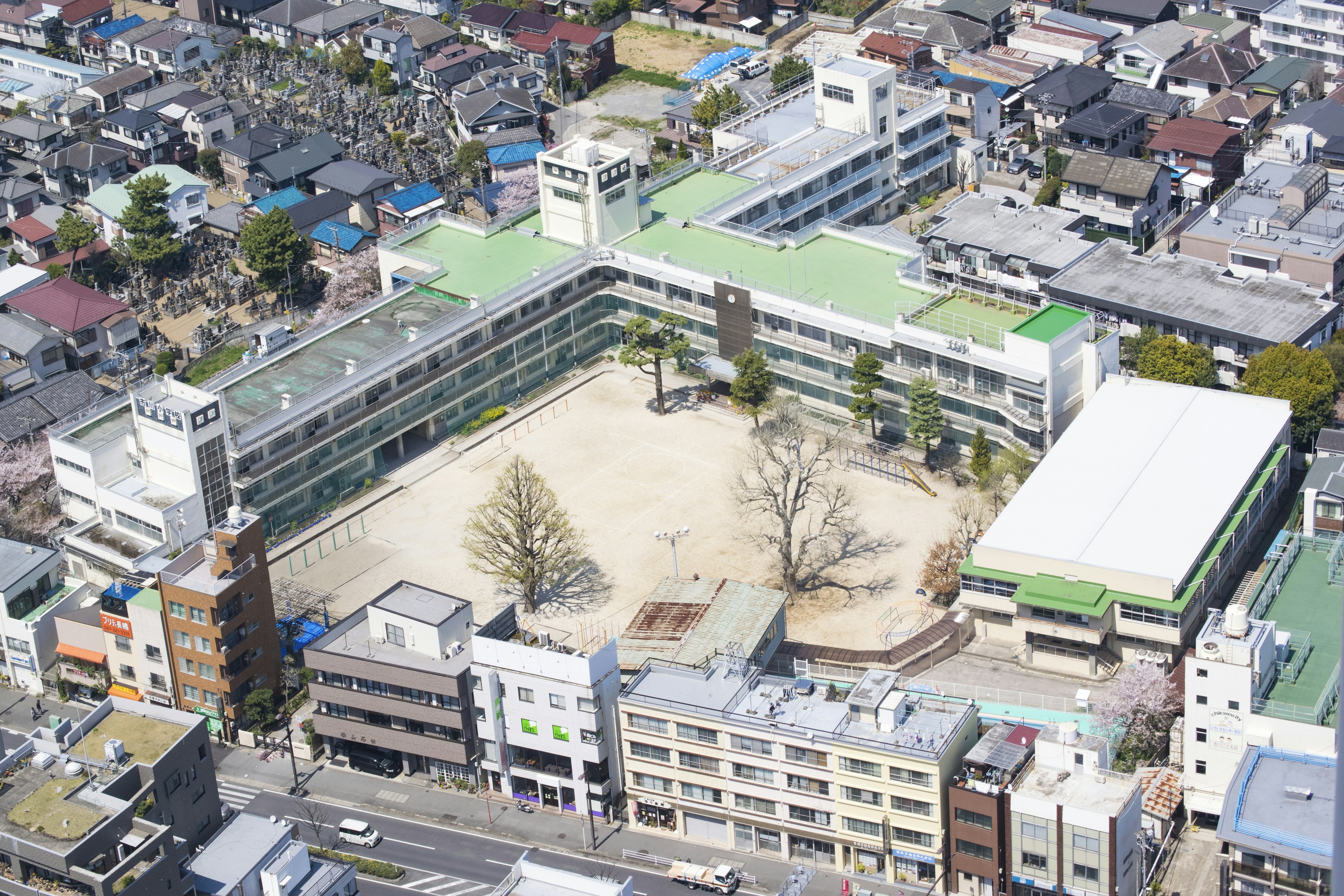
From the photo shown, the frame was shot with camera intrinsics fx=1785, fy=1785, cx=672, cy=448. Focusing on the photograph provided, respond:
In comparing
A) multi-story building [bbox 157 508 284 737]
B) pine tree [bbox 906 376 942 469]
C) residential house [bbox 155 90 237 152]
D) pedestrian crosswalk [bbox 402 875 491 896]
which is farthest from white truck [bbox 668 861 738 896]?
residential house [bbox 155 90 237 152]

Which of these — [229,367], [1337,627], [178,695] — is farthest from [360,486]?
[1337,627]

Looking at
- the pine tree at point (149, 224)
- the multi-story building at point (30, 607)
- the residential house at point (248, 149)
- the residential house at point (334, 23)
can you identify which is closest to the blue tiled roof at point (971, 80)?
the residential house at point (248, 149)

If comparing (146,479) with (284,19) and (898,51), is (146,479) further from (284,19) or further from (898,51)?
(284,19)

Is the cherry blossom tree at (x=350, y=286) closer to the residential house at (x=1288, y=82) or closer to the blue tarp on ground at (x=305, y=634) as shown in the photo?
the blue tarp on ground at (x=305, y=634)

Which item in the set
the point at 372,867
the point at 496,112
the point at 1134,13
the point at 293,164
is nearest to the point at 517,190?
the point at 496,112

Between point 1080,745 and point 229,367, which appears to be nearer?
point 1080,745

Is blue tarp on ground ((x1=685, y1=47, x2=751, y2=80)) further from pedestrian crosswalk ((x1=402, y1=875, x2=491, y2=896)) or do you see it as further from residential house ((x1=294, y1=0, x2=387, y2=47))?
pedestrian crosswalk ((x1=402, y1=875, x2=491, y2=896))

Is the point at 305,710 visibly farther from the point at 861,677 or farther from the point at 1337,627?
the point at 1337,627
